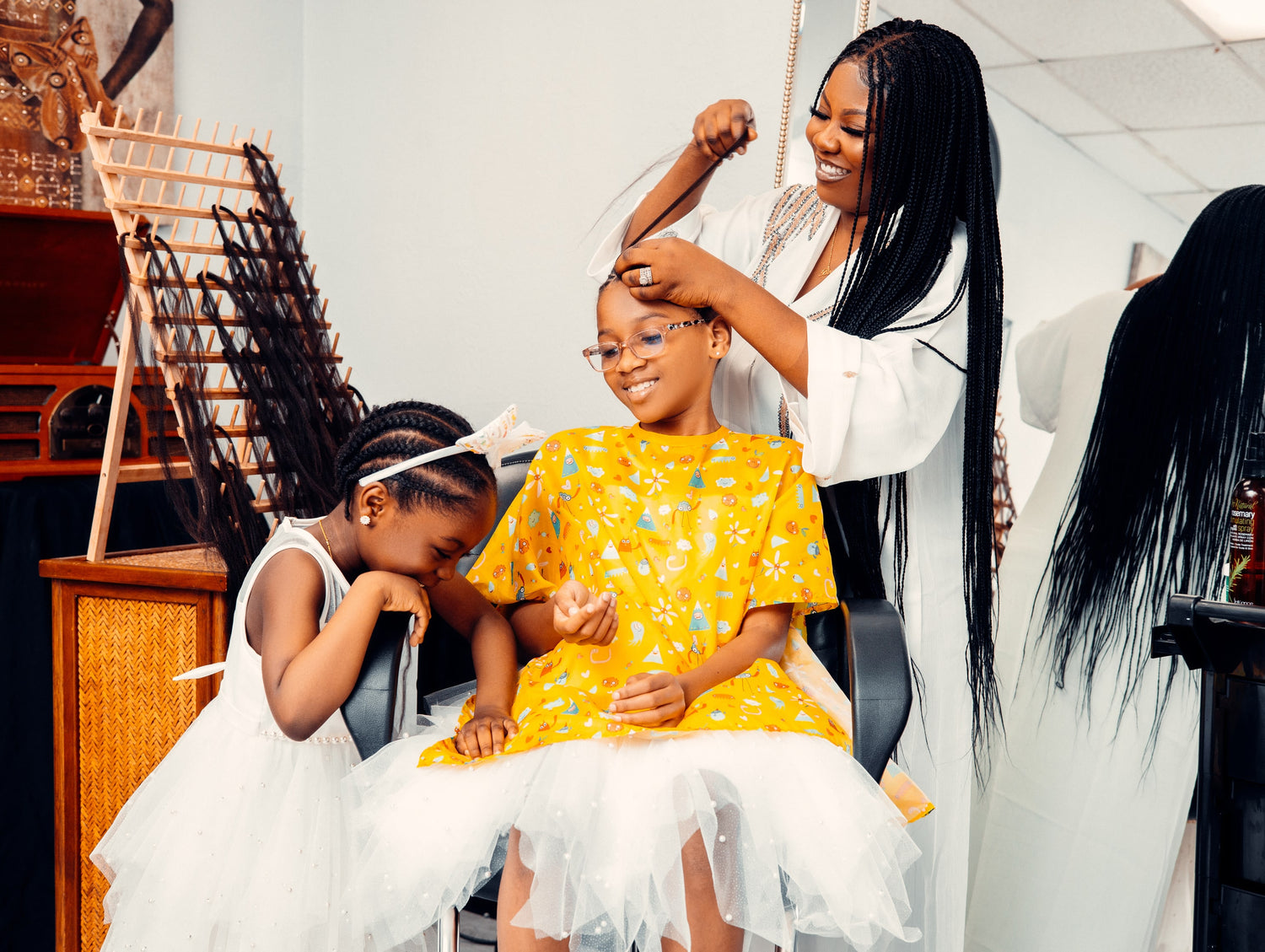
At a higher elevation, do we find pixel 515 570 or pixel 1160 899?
pixel 515 570

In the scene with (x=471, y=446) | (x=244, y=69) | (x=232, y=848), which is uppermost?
(x=244, y=69)

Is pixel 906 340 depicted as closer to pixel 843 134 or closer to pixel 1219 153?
pixel 843 134

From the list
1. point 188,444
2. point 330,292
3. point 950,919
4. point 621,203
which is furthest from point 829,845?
point 330,292

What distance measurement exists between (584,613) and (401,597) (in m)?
0.29

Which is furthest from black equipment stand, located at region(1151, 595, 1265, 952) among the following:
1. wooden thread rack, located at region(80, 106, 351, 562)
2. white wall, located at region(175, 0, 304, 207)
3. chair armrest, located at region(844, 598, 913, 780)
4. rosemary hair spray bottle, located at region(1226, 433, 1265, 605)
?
white wall, located at region(175, 0, 304, 207)

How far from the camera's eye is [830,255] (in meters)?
1.57

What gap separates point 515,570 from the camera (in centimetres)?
150

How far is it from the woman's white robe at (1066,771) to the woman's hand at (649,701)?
933 millimetres

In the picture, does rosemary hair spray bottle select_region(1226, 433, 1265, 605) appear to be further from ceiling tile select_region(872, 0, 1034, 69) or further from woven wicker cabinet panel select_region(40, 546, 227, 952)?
woven wicker cabinet panel select_region(40, 546, 227, 952)

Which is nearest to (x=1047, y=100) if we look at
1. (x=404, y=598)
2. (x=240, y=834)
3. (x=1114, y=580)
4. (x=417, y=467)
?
(x=1114, y=580)

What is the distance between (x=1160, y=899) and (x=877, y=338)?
1.06 metres

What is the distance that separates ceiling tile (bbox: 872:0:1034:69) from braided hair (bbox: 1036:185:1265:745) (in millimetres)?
460

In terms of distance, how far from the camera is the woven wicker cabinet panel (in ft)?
5.78

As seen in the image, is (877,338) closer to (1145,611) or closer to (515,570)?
(515,570)
